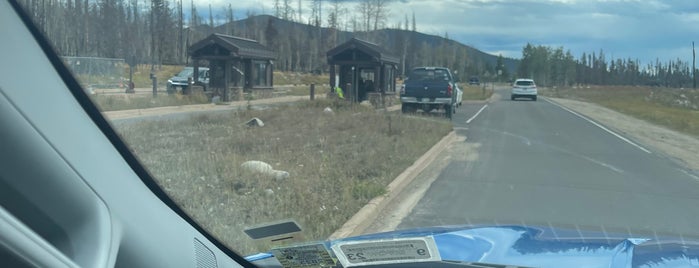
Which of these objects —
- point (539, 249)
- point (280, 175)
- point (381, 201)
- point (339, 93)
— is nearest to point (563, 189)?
point (381, 201)

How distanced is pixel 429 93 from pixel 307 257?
26.3 m

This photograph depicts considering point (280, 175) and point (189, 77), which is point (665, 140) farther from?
point (280, 175)

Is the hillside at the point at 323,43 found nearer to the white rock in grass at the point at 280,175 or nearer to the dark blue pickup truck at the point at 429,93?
the white rock in grass at the point at 280,175

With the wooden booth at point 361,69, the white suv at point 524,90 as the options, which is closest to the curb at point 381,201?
the wooden booth at point 361,69

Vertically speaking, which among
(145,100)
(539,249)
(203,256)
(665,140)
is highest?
(145,100)

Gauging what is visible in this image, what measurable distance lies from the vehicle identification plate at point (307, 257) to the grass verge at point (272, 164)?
1.85 meters

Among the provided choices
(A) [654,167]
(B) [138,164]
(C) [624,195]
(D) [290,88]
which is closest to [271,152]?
(C) [624,195]

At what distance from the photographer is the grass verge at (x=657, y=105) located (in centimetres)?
3086

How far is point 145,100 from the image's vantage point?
48.0 ft

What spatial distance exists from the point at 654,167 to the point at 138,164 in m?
13.8

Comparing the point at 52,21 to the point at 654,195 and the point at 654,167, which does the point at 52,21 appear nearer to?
the point at 654,195

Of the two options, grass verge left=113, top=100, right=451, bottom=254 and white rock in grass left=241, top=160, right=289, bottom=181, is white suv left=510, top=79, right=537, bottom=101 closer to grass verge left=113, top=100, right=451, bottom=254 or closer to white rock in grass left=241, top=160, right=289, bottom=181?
grass verge left=113, top=100, right=451, bottom=254

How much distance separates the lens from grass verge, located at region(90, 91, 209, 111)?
8464mm

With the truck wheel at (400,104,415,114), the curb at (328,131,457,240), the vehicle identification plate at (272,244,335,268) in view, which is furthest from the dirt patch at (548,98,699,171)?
the vehicle identification plate at (272,244,335,268)
